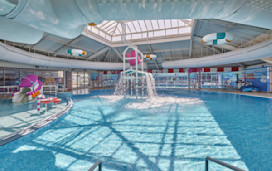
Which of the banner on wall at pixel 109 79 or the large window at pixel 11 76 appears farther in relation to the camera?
the banner on wall at pixel 109 79

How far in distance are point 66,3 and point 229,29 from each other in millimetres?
9787

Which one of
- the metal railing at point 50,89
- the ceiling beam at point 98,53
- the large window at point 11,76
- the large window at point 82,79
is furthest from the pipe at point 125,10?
the large window at point 82,79

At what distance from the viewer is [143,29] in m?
12.9

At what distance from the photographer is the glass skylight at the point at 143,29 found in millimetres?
11580

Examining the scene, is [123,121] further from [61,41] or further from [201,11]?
[61,41]

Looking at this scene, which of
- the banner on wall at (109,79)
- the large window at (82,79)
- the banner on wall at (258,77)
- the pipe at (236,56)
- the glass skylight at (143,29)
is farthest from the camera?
the banner on wall at (109,79)

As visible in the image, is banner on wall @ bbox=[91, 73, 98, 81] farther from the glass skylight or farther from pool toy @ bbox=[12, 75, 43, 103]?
pool toy @ bbox=[12, 75, 43, 103]

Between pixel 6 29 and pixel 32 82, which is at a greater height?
pixel 6 29

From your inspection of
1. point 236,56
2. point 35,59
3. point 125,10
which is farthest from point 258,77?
point 35,59

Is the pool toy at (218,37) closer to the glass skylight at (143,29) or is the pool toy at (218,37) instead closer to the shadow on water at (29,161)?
the glass skylight at (143,29)

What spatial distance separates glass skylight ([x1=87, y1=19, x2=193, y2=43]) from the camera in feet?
38.0

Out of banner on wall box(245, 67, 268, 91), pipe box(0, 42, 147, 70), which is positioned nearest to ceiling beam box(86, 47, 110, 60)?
pipe box(0, 42, 147, 70)

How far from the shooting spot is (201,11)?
5.10 feet

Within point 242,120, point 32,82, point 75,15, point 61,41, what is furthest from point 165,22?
point 75,15
